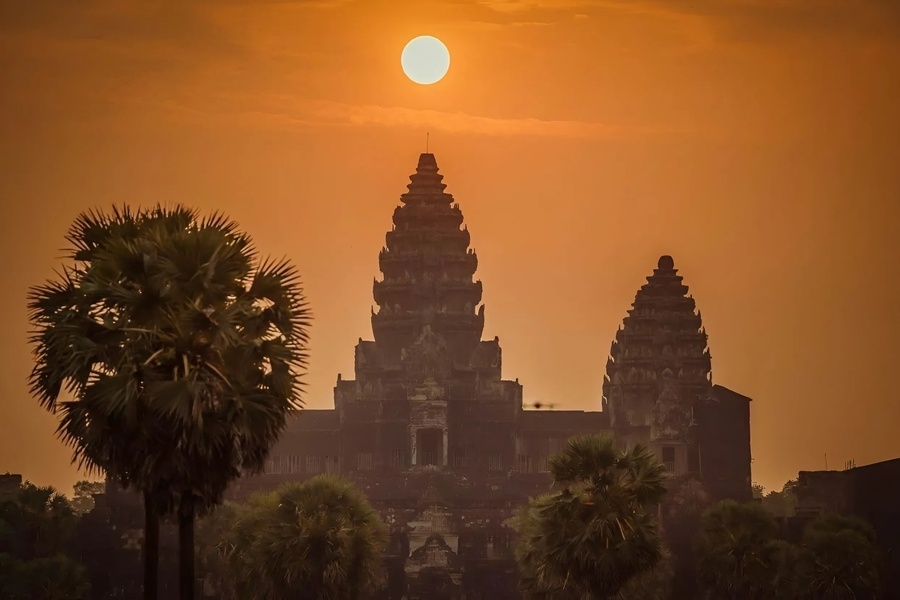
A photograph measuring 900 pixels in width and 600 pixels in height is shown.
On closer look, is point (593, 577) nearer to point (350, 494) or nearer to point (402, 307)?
point (350, 494)

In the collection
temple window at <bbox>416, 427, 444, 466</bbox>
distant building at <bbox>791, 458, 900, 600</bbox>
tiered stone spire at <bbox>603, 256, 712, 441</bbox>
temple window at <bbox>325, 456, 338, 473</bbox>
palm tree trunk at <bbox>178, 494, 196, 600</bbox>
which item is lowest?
palm tree trunk at <bbox>178, 494, 196, 600</bbox>

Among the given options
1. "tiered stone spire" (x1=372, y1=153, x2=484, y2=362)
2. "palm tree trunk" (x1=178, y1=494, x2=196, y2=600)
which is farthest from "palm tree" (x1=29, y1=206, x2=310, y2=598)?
"tiered stone spire" (x1=372, y1=153, x2=484, y2=362)

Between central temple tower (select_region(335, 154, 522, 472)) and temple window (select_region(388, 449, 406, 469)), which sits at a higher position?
central temple tower (select_region(335, 154, 522, 472))

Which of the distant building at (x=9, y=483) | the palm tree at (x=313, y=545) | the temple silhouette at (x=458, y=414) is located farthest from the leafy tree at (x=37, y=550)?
the palm tree at (x=313, y=545)

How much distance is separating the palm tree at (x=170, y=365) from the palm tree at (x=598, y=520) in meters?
22.7

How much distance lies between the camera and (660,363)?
15450cm

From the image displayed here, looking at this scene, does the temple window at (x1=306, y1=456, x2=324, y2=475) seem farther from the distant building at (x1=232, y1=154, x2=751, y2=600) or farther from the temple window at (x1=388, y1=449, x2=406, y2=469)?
the temple window at (x1=388, y1=449, x2=406, y2=469)

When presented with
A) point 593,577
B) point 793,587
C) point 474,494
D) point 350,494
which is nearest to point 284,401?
point 593,577

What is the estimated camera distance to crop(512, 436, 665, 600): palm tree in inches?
2537

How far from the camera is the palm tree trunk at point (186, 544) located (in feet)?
142

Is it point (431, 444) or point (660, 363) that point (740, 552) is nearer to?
point (431, 444)

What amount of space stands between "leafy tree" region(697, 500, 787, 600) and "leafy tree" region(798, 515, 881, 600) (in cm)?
184

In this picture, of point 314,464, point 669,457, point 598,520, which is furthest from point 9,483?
point 598,520

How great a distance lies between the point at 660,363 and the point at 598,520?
89.6 meters
